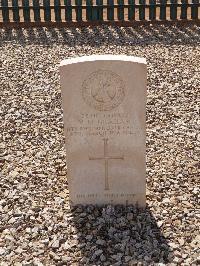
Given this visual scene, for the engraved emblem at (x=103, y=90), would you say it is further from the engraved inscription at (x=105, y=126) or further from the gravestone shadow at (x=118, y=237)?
the gravestone shadow at (x=118, y=237)

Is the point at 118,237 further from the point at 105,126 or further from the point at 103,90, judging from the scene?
the point at 103,90

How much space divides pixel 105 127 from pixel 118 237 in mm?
892

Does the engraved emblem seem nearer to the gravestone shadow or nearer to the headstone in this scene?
the headstone

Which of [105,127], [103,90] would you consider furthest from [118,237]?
[103,90]

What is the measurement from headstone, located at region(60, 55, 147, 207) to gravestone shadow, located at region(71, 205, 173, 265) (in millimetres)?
134

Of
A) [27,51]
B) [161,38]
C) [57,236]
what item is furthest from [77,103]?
[161,38]

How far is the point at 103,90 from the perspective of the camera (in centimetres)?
380

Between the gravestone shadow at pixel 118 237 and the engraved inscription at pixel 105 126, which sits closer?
the gravestone shadow at pixel 118 237

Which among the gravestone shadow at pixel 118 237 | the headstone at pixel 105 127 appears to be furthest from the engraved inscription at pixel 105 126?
the gravestone shadow at pixel 118 237

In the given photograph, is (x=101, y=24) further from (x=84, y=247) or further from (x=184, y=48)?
(x=84, y=247)

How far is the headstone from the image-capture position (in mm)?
3729

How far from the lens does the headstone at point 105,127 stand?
3729 millimetres

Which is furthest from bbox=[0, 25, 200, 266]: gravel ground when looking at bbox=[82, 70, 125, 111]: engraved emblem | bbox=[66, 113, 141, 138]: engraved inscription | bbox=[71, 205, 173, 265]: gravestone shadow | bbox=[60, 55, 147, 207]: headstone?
bbox=[82, 70, 125, 111]: engraved emblem

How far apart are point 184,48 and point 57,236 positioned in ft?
18.6
